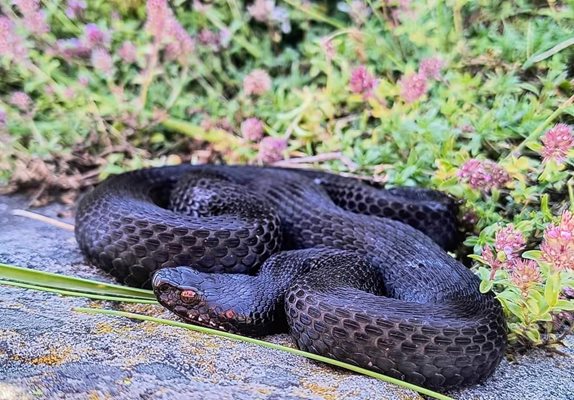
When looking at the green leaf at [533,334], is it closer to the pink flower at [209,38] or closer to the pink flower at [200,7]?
the pink flower at [209,38]

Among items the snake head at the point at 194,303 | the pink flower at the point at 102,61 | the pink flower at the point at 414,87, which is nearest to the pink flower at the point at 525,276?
the snake head at the point at 194,303

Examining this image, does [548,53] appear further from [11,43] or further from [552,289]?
[11,43]

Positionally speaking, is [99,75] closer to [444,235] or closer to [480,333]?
[444,235]

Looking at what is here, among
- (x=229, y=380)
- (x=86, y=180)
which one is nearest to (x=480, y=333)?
(x=229, y=380)

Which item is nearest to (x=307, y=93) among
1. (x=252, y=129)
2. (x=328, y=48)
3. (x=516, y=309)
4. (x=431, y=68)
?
(x=328, y=48)

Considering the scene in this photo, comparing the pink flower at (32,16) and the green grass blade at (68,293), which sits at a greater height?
the pink flower at (32,16)

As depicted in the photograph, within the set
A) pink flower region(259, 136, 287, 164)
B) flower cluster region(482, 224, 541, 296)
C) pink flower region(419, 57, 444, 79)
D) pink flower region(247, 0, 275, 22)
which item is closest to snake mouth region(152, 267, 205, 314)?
flower cluster region(482, 224, 541, 296)

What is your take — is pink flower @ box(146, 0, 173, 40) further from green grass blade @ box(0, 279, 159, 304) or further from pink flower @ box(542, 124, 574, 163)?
pink flower @ box(542, 124, 574, 163)
